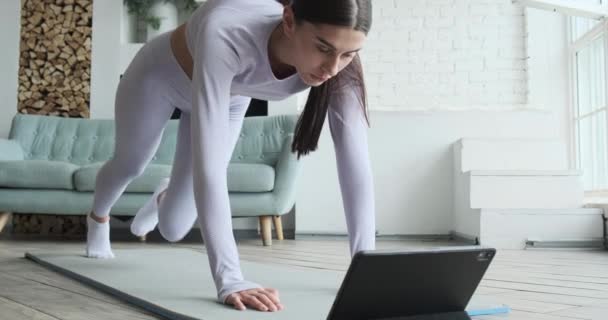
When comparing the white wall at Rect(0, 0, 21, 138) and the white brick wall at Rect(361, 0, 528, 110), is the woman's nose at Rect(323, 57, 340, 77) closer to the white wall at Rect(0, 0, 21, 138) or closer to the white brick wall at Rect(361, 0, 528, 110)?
the white brick wall at Rect(361, 0, 528, 110)

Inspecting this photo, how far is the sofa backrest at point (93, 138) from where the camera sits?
166 inches

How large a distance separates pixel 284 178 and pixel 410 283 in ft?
8.48

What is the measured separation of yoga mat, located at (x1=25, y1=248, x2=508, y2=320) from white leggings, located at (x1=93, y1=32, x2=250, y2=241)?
0.21 metres

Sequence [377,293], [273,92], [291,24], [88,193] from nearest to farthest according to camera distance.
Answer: [377,293]
[291,24]
[273,92]
[88,193]

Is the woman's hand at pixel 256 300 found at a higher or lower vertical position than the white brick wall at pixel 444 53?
lower

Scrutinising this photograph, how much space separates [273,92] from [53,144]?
3.31 meters

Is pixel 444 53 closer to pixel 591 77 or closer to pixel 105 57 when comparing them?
pixel 591 77

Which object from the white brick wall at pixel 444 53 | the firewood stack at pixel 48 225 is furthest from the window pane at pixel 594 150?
the firewood stack at pixel 48 225

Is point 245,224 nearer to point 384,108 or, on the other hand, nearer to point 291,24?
point 384,108

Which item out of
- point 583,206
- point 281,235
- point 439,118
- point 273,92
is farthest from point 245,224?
point 273,92

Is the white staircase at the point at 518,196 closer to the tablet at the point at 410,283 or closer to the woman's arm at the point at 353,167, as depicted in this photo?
the woman's arm at the point at 353,167

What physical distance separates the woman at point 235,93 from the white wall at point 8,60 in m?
3.26

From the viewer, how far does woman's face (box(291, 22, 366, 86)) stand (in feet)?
3.86

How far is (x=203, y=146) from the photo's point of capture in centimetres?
131
